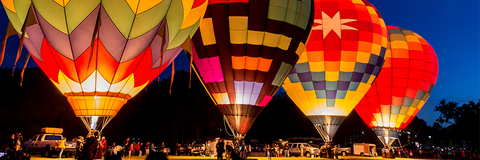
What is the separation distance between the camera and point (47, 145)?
14516 millimetres

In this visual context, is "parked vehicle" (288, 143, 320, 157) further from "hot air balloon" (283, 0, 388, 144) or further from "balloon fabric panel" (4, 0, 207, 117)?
"balloon fabric panel" (4, 0, 207, 117)

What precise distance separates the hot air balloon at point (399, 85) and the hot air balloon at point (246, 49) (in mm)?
9717

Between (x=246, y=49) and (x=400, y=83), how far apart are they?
1255cm

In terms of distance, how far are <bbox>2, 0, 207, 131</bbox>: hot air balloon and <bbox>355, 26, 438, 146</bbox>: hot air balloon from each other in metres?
15.6

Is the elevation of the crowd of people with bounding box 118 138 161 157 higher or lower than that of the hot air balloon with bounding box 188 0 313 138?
lower

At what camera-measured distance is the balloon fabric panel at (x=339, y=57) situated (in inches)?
630

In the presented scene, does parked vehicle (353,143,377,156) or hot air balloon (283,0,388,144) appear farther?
parked vehicle (353,143,377,156)

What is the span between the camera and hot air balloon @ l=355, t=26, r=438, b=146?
2005 cm

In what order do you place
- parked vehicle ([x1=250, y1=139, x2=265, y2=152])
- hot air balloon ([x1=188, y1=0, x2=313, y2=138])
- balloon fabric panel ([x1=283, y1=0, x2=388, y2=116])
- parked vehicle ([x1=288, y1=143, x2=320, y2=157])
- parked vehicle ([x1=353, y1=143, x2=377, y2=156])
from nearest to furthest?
hot air balloon ([x1=188, y1=0, x2=313, y2=138])
balloon fabric panel ([x1=283, y1=0, x2=388, y2=116])
parked vehicle ([x1=288, y1=143, x2=320, y2=157])
parked vehicle ([x1=353, y1=143, x2=377, y2=156])
parked vehicle ([x1=250, y1=139, x2=265, y2=152])

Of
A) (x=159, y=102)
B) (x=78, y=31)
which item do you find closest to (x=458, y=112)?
(x=159, y=102)

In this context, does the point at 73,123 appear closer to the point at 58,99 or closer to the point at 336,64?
the point at 58,99

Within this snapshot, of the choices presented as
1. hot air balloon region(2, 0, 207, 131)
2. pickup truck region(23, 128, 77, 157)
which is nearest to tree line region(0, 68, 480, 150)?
pickup truck region(23, 128, 77, 157)

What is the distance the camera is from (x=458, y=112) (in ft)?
158

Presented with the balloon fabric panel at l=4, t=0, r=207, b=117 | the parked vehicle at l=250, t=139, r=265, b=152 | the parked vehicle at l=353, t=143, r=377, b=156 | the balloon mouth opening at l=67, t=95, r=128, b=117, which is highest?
the balloon fabric panel at l=4, t=0, r=207, b=117
